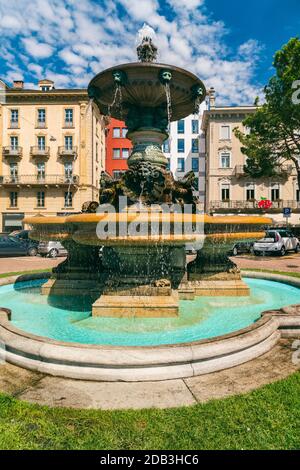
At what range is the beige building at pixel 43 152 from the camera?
42062 mm

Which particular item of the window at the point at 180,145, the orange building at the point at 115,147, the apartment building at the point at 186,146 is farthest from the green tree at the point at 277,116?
the window at the point at 180,145

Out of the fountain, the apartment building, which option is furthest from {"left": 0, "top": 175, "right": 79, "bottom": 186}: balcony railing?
the fountain

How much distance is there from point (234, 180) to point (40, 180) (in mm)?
26837

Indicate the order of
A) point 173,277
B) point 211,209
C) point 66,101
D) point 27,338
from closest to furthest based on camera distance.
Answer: point 27,338
point 173,277
point 66,101
point 211,209

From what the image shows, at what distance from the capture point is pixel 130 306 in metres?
5.41

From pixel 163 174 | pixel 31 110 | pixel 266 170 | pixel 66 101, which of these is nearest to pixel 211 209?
pixel 266 170

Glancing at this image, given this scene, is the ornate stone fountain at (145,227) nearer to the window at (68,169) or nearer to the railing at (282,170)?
the window at (68,169)

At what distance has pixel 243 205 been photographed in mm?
45281

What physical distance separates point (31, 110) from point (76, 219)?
4304 centimetres

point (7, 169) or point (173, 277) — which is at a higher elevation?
point (7, 169)

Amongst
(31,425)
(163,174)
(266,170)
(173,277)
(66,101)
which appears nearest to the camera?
(31,425)

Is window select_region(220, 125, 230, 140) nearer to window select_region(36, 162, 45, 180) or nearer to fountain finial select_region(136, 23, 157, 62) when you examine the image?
window select_region(36, 162, 45, 180)

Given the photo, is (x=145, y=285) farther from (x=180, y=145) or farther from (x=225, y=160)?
→ (x=180, y=145)
